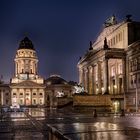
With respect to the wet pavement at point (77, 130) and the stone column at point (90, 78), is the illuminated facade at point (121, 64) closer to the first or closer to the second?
the stone column at point (90, 78)

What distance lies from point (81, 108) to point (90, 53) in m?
26.7

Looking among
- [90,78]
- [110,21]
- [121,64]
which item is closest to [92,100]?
[121,64]

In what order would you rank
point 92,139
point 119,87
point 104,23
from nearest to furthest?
point 92,139 → point 119,87 → point 104,23

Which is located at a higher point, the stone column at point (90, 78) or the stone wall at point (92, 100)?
the stone column at point (90, 78)

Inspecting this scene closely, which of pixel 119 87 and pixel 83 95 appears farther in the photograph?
pixel 119 87

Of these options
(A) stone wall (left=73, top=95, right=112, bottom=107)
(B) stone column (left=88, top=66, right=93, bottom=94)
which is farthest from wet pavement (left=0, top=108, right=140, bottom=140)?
(B) stone column (left=88, top=66, right=93, bottom=94)

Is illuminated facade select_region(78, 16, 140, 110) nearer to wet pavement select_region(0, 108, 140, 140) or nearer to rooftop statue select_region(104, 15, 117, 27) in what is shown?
rooftop statue select_region(104, 15, 117, 27)

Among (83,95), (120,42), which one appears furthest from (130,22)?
(83,95)

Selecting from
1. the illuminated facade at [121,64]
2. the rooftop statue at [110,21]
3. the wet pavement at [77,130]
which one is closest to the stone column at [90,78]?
the illuminated facade at [121,64]

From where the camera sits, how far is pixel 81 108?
84.9 metres

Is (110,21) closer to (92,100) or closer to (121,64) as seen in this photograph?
(121,64)

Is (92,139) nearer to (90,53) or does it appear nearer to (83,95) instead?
(83,95)

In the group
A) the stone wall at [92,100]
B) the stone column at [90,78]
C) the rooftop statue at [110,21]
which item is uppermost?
the rooftop statue at [110,21]

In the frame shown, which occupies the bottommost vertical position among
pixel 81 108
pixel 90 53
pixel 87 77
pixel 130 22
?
pixel 81 108
